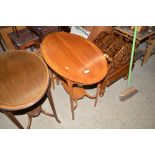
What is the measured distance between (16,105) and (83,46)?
1.14 meters

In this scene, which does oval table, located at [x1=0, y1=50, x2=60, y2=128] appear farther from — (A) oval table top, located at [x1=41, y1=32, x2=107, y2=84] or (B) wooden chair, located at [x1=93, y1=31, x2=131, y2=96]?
(B) wooden chair, located at [x1=93, y1=31, x2=131, y2=96]

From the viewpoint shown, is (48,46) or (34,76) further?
(48,46)

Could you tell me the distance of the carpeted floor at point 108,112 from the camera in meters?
2.52

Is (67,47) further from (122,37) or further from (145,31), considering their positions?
(145,31)

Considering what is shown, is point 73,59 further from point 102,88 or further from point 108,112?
point 108,112

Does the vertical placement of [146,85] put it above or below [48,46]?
below

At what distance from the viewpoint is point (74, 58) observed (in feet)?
6.95

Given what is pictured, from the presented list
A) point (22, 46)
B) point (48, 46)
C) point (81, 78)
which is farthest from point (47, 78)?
point (22, 46)

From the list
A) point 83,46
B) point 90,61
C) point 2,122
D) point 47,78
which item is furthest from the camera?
point 2,122

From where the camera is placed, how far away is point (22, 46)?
2762mm

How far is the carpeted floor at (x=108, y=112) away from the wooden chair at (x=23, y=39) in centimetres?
85

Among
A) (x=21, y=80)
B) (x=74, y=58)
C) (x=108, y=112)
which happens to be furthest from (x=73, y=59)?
(x=108, y=112)

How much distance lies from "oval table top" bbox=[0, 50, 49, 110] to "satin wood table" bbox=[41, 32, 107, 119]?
187 mm

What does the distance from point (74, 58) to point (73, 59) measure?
0.02m
